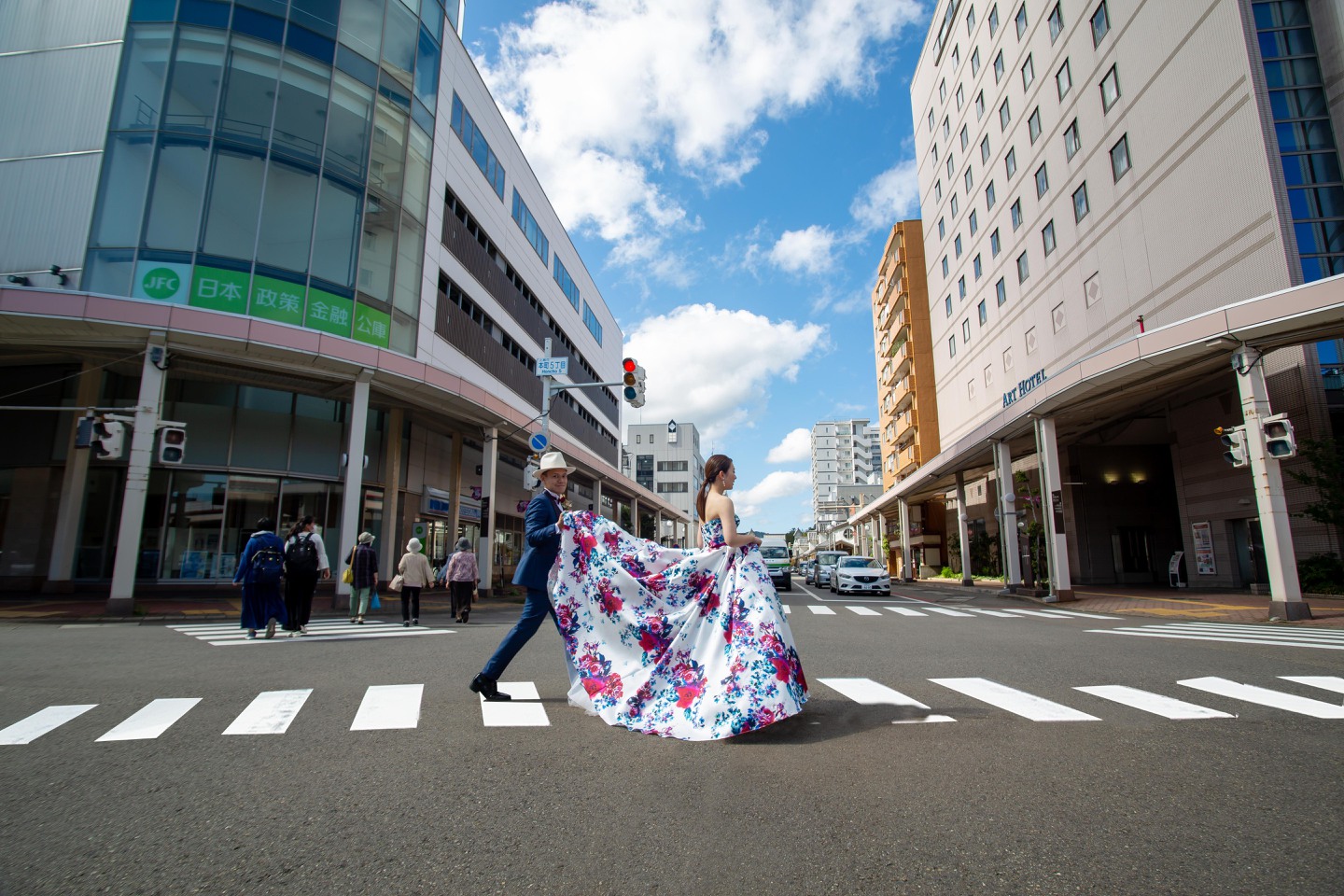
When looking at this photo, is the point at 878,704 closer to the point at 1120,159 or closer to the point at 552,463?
the point at 552,463

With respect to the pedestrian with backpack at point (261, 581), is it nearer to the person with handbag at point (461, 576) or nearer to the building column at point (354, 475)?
the person with handbag at point (461, 576)

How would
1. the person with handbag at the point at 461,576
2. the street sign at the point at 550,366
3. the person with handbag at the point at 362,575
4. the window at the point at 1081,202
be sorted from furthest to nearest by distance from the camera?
the window at the point at 1081,202 → the street sign at the point at 550,366 → the person with handbag at the point at 461,576 → the person with handbag at the point at 362,575

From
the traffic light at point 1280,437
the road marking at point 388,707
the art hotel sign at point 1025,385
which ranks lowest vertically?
the road marking at point 388,707

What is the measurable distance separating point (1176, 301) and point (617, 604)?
23319 millimetres

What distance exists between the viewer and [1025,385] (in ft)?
105

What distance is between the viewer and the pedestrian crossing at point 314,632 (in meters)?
10.5

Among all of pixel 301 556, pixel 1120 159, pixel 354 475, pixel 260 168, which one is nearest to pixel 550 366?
pixel 354 475

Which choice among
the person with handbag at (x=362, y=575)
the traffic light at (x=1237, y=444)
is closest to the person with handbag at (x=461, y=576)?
the person with handbag at (x=362, y=575)

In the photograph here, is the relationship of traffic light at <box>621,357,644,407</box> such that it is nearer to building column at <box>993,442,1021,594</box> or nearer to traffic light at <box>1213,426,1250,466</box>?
traffic light at <box>1213,426,1250,466</box>

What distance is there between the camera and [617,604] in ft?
18.1

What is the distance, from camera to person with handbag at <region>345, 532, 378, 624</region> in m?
14.0

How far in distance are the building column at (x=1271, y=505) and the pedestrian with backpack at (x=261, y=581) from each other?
1785 cm

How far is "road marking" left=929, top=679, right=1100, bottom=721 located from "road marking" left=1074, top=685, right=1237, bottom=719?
562 mm

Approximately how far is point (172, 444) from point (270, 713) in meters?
11.4
